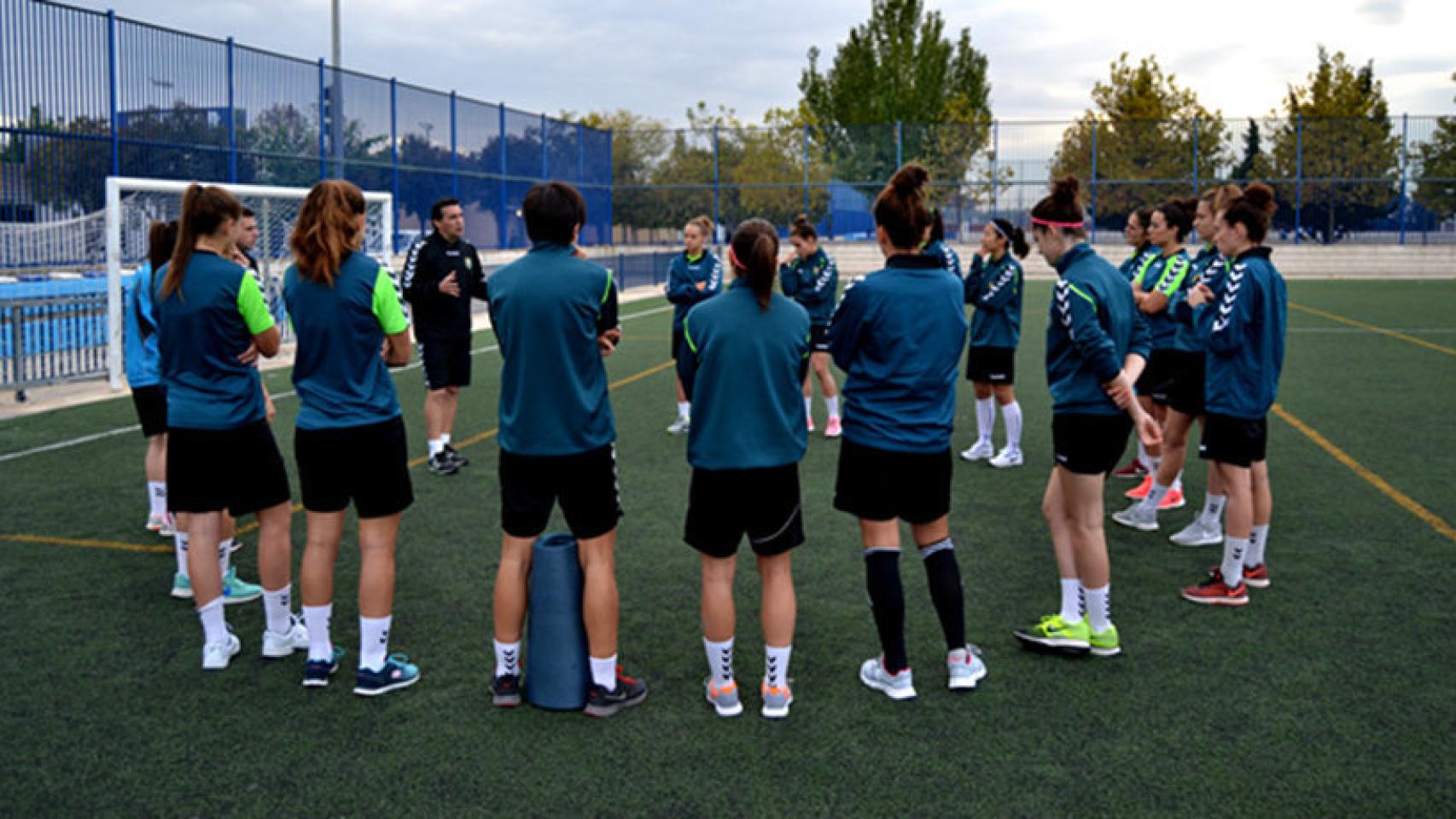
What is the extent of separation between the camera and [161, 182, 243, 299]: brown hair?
4.34m

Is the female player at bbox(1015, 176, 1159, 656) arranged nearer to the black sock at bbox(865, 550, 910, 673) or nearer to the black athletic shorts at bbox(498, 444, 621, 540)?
the black sock at bbox(865, 550, 910, 673)

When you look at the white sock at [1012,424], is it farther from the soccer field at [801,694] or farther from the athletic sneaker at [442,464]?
the athletic sneaker at [442,464]

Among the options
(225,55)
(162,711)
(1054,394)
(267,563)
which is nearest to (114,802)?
(162,711)

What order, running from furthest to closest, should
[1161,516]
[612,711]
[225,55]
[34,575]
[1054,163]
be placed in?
[1054,163], [225,55], [1161,516], [34,575], [612,711]

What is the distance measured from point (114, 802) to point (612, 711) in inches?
65.3

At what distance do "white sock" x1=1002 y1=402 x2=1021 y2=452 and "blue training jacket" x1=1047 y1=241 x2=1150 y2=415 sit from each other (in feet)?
13.4

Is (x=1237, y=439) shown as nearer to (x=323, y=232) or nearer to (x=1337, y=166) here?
(x=323, y=232)

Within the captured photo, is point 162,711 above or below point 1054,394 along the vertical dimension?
below

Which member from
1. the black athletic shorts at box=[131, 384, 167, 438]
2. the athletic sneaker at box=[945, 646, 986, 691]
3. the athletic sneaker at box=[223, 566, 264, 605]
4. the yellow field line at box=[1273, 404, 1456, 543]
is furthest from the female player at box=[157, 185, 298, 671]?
the yellow field line at box=[1273, 404, 1456, 543]

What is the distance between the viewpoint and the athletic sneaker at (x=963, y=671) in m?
4.43

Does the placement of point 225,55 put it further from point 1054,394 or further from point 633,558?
point 1054,394

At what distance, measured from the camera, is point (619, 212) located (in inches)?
1483

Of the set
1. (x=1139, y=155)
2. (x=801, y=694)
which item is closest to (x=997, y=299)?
(x=801, y=694)

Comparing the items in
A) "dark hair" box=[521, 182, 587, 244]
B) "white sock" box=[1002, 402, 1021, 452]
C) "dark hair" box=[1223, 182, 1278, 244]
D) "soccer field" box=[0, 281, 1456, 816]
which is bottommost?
"soccer field" box=[0, 281, 1456, 816]
